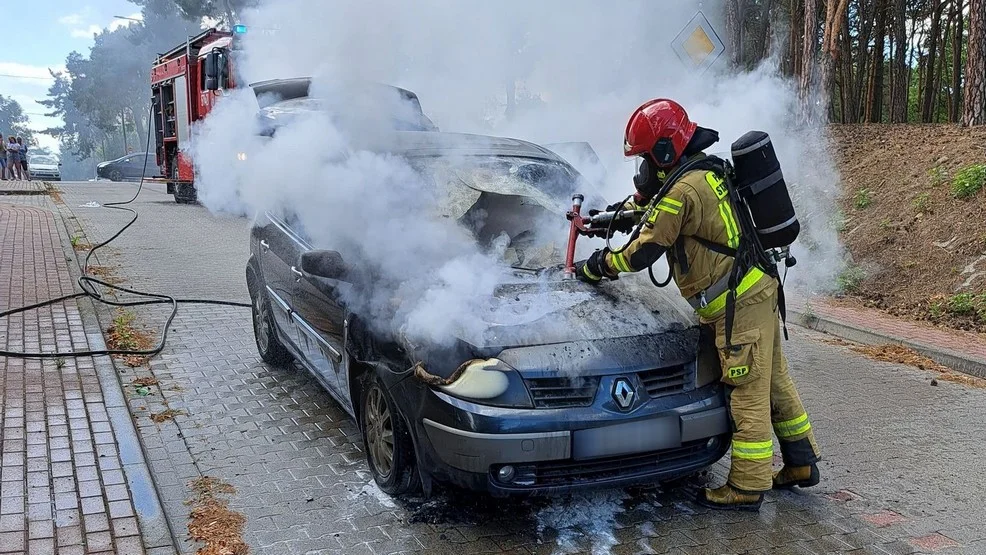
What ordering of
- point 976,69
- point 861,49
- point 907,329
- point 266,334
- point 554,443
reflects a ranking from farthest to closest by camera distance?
point 861,49 < point 976,69 < point 907,329 < point 266,334 < point 554,443

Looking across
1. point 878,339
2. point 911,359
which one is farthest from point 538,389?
point 878,339

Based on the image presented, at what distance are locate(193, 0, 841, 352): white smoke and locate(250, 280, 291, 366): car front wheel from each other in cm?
73

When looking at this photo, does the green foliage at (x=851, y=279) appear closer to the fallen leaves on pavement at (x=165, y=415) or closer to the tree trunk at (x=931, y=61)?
the fallen leaves on pavement at (x=165, y=415)

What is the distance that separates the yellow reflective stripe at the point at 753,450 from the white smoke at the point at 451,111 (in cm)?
139

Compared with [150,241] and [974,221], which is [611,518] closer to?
[974,221]

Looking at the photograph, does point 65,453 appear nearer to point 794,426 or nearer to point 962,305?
point 794,426

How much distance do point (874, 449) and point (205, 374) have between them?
4.53 m

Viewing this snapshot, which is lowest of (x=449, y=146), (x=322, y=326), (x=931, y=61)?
(x=322, y=326)

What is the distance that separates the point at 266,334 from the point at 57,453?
74.1 inches

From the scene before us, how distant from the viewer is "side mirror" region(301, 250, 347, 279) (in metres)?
3.88

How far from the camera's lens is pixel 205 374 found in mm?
5793

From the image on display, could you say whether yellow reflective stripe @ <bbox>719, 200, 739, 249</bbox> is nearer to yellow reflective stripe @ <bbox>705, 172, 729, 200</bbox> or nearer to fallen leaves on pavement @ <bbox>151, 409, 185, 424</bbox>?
yellow reflective stripe @ <bbox>705, 172, 729, 200</bbox>

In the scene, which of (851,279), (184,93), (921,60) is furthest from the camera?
(921,60)

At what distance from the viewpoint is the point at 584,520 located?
142 inches
